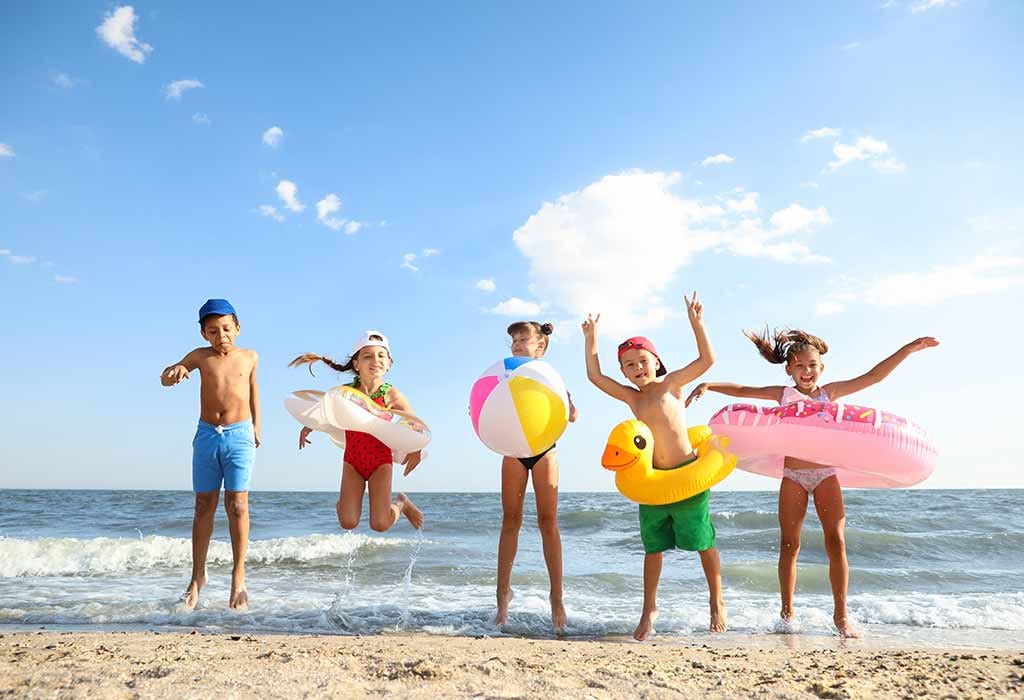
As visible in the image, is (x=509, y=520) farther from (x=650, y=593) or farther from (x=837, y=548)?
(x=837, y=548)

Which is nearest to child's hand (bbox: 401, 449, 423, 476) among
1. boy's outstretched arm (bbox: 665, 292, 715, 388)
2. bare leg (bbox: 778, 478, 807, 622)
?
boy's outstretched arm (bbox: 665, 292, 715, 388)

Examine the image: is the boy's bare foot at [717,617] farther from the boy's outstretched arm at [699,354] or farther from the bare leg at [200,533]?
the bare leg at [200,533]

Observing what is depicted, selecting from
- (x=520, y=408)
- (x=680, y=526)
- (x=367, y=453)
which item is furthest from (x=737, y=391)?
(x=367, y=453)

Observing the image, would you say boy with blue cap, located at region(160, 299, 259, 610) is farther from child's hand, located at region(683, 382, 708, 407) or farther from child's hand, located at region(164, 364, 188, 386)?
child's hand, located at region(683, 382, 708, 407)

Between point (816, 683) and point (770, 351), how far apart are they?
2.69 meters

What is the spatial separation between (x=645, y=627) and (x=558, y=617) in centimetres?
58

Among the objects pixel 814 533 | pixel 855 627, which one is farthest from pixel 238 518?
pixel 814 533

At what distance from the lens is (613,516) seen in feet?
52.4

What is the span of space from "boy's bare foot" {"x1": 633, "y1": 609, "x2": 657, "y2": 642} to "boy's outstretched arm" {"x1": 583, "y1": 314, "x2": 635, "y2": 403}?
1.37m

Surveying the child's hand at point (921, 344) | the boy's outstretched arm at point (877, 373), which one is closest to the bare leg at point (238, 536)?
the boy's outstretched arm at point (877, 373)

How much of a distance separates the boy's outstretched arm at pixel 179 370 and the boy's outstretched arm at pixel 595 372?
9.41ft

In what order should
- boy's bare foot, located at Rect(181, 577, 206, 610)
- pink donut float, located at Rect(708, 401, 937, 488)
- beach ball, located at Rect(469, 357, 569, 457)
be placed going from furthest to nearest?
1. boy's bare foot, located at Rect(181, 577, 206, 610)
2. pink donut float, located at Rect(708, 401, 937, 488)
3. beach ball, located at Rect(469, 357, 569, 457)

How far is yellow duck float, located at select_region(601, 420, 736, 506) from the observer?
14.1ft

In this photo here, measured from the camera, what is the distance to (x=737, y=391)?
5074mm
